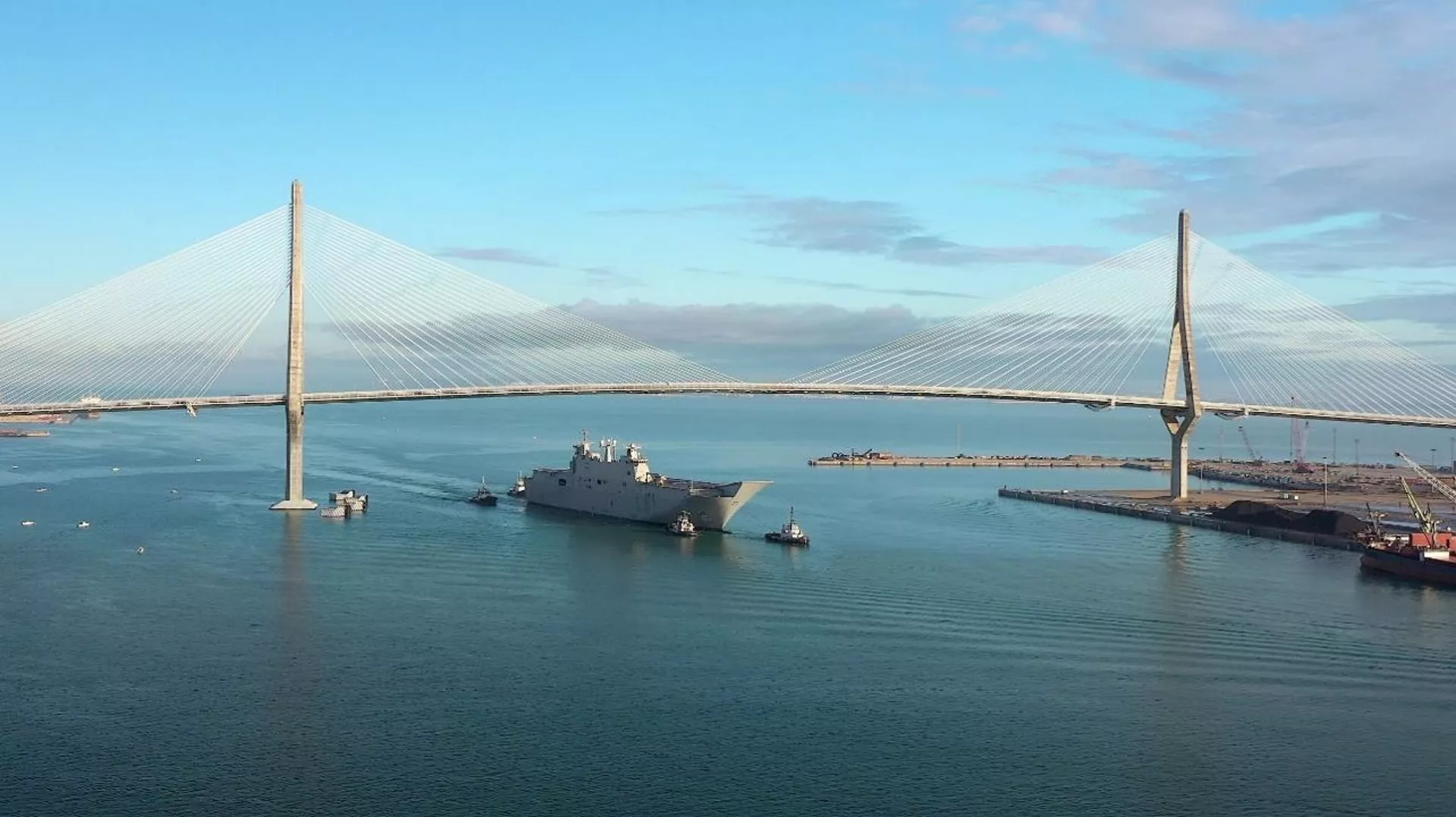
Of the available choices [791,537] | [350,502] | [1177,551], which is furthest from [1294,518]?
[350,502]

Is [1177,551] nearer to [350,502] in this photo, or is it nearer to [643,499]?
[643,499]

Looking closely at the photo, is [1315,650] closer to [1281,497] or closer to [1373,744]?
[1373,744]

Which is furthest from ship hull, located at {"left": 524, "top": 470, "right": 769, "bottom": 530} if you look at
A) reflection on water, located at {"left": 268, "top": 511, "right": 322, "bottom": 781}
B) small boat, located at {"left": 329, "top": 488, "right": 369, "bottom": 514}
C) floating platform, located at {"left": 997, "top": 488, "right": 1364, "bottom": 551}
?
floating platform, located at {"left": 997, "top": 488, "right": 1364, "bottom": 551}

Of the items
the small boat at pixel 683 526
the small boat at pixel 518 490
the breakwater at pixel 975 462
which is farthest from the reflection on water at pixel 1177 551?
the breakwater at pixel 975 462

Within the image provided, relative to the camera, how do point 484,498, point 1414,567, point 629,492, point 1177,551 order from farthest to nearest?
point 484,498
point 629,492
point 1177,551
point 1414,567

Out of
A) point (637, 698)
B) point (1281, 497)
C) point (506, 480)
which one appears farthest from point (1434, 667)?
point (506, 480)
